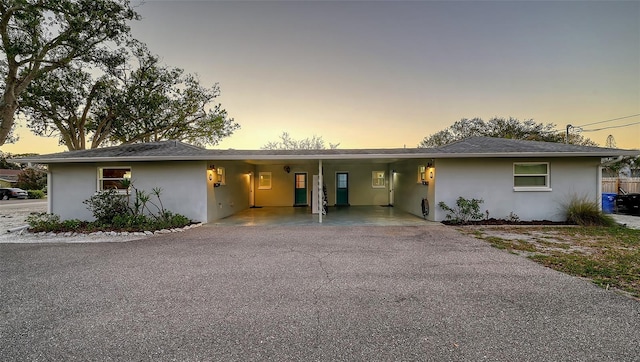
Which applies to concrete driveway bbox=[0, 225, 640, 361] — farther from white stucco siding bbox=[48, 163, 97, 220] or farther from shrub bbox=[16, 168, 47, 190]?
shrub bbox=[16, 168, 47, 190]

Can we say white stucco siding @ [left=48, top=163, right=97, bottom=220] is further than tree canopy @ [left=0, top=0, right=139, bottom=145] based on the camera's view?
No

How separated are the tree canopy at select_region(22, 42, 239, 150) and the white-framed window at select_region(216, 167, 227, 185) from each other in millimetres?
8875

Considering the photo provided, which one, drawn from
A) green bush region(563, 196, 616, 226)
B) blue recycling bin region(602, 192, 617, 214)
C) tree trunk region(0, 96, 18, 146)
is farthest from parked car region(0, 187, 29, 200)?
blue recycling bin region(602, 192, 617, 214)

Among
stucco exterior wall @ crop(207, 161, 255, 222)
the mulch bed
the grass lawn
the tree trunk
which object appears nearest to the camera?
the grass lawn

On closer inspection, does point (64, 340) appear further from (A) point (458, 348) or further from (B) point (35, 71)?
(B) point (35, 71)

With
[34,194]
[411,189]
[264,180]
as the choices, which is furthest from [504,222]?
[34,194]

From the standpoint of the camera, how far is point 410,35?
11.8 metres

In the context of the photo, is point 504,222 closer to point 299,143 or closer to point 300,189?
point 300,189

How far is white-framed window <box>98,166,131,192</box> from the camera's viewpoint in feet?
31.4

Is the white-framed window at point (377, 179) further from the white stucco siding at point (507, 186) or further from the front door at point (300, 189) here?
the white stucco siding at point (507, 186)

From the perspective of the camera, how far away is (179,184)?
9445 mm

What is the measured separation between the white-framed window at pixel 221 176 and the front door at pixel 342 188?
6.62 m

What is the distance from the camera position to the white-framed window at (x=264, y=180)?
15156 mm

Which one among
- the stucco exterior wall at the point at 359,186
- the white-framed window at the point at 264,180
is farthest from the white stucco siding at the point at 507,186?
the white-framed window at the point at 264,180
